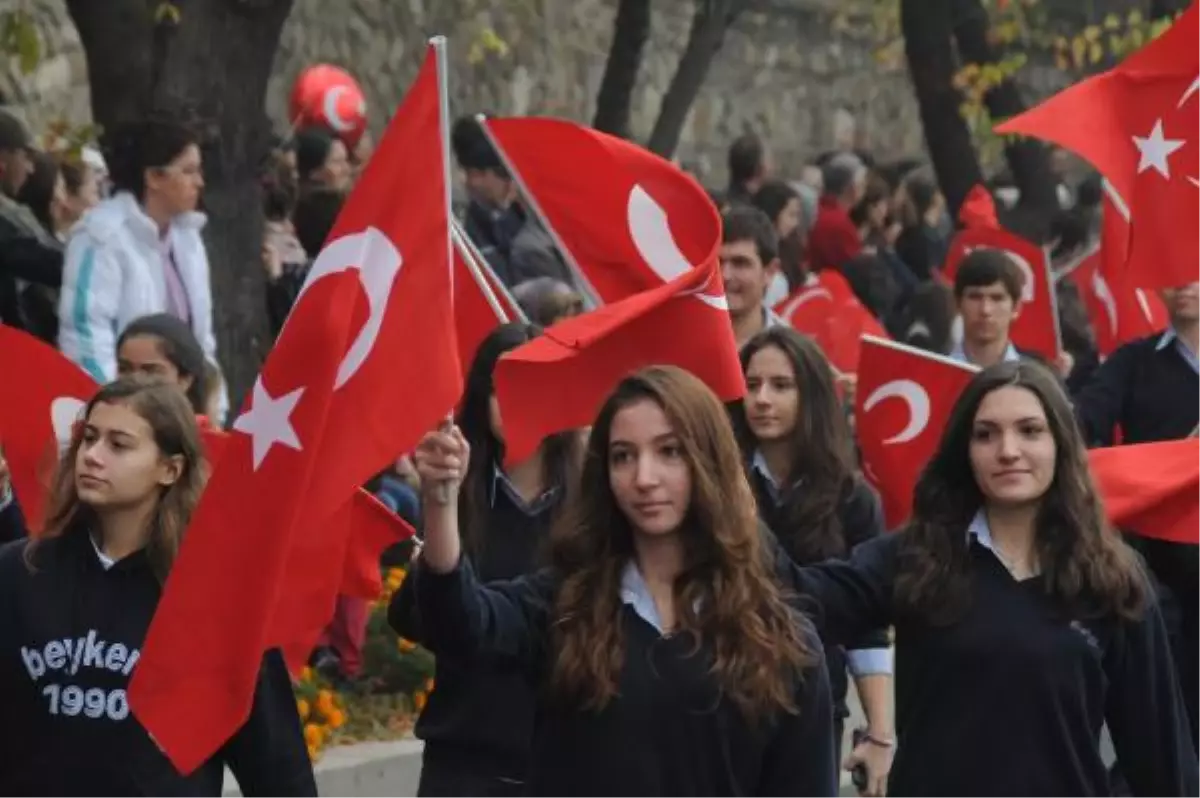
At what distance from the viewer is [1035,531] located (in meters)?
6.72

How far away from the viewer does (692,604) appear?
227 inches

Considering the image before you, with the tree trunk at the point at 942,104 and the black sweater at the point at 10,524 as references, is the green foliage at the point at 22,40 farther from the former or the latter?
the tree trunk at the point at 942,104

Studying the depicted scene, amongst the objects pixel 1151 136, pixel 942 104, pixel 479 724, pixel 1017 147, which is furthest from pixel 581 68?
pixel 479 724

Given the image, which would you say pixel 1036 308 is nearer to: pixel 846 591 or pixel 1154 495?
pixel 1154 495

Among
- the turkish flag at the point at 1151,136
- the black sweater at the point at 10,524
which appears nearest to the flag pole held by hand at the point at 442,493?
the black sweater at the point at 10,524

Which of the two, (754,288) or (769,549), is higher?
(754,288)

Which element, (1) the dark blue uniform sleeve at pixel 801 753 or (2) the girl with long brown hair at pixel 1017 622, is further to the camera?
(2) the girl with long brown hair at pixel 1017 622

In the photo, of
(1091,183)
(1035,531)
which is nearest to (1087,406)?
(1035,531)

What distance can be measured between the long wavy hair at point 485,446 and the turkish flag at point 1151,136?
228 cm

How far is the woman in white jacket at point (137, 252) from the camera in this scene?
1024cm

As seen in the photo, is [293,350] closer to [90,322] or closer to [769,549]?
[769,549]

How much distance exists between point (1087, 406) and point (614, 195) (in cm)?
253

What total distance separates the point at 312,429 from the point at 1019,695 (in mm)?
1517

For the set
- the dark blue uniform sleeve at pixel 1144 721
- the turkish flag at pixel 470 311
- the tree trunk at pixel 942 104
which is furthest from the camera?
the tree trunk at pixel 942 104
